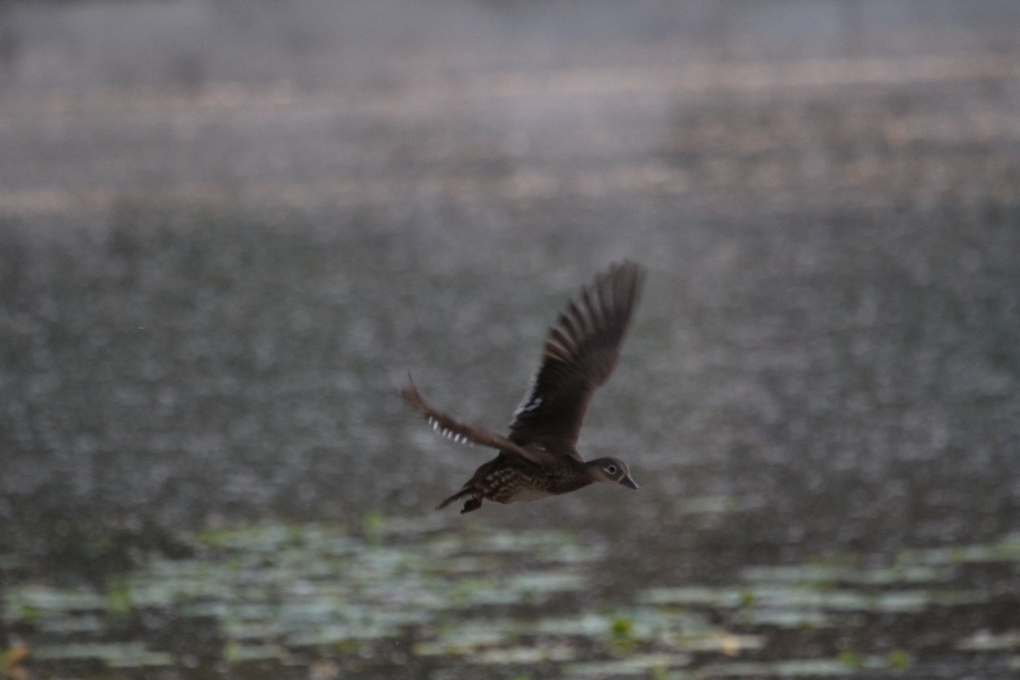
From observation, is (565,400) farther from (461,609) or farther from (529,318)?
(529,318)

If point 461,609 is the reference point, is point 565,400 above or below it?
above

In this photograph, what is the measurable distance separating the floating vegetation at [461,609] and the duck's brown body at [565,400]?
1762 mm

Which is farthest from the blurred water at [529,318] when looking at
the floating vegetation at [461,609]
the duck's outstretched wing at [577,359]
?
the duck's outstretched wing at [577,359]

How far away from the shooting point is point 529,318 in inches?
622

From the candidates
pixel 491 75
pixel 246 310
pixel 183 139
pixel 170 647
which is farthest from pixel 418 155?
pixel 170 647

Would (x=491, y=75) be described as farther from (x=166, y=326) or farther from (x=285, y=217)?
(x=166, y=326)

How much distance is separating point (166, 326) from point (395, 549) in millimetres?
6645

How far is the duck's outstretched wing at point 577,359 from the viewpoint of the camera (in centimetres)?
670

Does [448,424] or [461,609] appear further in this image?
[461,609]

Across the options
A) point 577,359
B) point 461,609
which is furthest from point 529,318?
point 577,359

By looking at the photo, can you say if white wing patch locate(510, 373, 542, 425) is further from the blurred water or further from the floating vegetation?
the blurred water

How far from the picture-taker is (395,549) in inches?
387

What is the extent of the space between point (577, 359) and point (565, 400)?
14cm

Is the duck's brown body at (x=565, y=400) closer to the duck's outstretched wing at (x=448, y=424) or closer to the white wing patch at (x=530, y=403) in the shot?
the white wing patch at (x=530, y=403)
